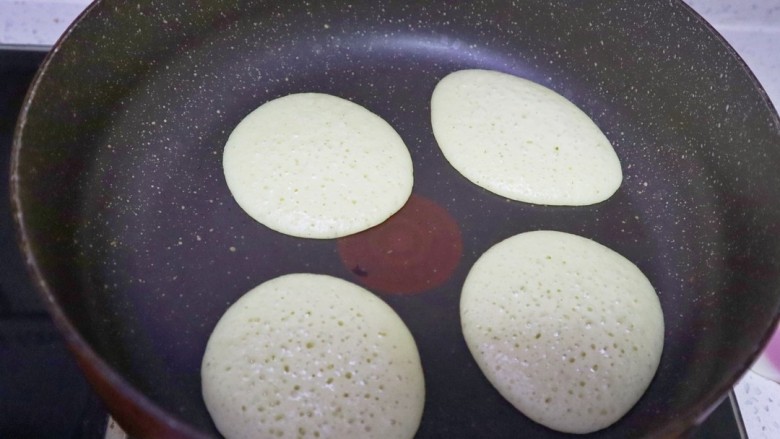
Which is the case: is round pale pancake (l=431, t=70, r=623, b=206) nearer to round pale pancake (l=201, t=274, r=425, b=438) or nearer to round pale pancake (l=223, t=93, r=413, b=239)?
round pale pancake (l=223, t=93, r=413, b=239)

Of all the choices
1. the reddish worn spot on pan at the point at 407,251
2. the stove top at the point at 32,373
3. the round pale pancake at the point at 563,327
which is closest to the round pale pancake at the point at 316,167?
the reddish worn spot on pan at the point at 407,251

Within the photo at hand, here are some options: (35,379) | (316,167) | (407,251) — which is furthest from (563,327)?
(35,379)

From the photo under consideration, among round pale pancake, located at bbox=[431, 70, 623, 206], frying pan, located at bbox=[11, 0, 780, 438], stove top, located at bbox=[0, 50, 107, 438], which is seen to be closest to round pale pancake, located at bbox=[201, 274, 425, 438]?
frying pan, located at bbox=[11, 0, 780, 438]

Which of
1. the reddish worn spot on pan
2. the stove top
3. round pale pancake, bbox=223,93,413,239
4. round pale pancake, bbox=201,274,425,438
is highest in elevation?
round pale pancake, bbox=223,93,413,239

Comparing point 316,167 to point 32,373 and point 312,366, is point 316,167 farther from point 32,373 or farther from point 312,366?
point 32,373

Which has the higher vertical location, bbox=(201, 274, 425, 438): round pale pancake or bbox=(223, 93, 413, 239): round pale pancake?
bbox=(223, 93, 413, 239): round pale pancake

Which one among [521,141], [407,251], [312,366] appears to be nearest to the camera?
[312,366]

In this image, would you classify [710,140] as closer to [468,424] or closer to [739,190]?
[739,190]

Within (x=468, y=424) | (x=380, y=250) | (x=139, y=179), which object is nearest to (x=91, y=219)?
(x=139, y=179)
